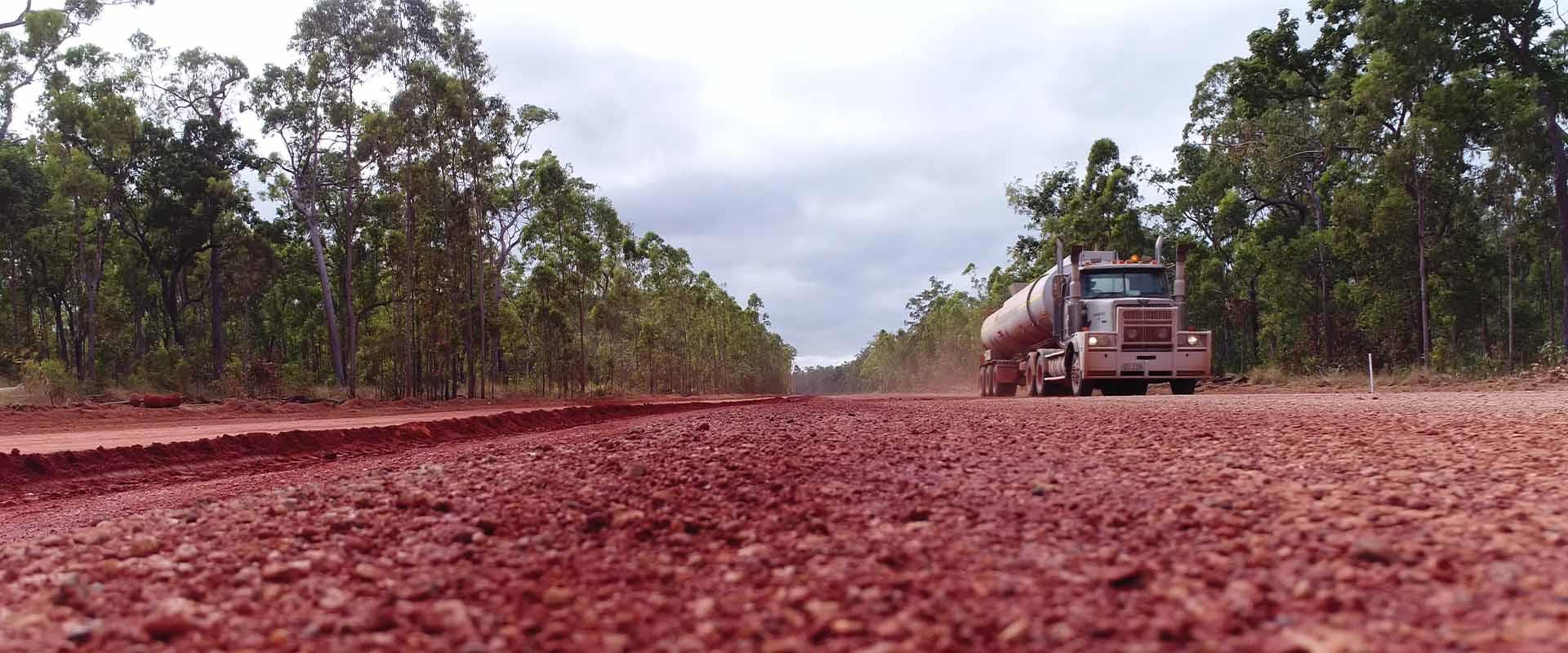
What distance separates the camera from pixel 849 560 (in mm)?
2451

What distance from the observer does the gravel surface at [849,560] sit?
188 cm

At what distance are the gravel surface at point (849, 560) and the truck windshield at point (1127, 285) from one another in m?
14.6

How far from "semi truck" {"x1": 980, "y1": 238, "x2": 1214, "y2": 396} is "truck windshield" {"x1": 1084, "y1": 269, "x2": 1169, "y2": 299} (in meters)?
0.02

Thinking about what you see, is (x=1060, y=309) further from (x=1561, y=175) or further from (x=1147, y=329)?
(x=1561, y=175)

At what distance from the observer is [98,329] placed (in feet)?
133

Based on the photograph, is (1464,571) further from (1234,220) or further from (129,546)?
(1234,220)

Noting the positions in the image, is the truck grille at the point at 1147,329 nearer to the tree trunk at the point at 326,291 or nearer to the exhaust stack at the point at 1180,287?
the exhaust stack at the point at 1180,287

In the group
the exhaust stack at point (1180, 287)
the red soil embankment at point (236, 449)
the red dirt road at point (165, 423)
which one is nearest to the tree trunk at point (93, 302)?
the red dirt road at point (165, 423)

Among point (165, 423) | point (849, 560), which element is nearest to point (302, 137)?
point (165, 423)

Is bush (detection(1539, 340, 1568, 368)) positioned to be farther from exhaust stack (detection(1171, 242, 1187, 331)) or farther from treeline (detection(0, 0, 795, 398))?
treeline (detection(0, 0, 795, 398))

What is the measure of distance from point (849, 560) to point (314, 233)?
40.9m

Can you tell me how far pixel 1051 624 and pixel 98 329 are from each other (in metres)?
51.9

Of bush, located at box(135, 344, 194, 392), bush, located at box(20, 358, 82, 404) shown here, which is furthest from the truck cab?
bush, located at box(135, 344, 194, 392)

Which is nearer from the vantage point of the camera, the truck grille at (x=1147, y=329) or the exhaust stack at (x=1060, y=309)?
the truck grille at (x=1147, y=329)
